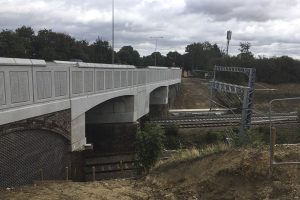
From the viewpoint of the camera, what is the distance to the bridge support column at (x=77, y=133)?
22.0 metres

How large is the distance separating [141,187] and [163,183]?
512 millimetres

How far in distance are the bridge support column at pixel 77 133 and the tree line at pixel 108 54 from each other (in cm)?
4685

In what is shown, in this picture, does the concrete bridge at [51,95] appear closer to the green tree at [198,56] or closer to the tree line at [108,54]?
the tree line at [108,54]

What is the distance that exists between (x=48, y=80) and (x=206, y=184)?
1130 cm

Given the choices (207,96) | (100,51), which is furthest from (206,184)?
(100,51)

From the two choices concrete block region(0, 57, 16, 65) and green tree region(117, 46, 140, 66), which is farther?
green tree region(117, 46, 140, 66)

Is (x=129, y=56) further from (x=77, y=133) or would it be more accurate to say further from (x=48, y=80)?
(x=48, y=80)

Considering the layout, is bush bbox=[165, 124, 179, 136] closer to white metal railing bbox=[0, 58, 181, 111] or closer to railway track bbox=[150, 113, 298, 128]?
railway track bbox=[150, 113, 298, 128]

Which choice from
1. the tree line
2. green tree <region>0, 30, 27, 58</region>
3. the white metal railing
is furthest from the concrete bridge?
the tree line

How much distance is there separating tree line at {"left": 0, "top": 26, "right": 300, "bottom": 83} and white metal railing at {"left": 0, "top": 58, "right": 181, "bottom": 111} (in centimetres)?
4279

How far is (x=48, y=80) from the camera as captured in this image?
18.8m

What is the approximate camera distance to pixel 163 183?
10172mm

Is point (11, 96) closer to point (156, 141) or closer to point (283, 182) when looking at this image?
point (156, 141)

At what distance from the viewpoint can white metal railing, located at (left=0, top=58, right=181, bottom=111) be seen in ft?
50.2
